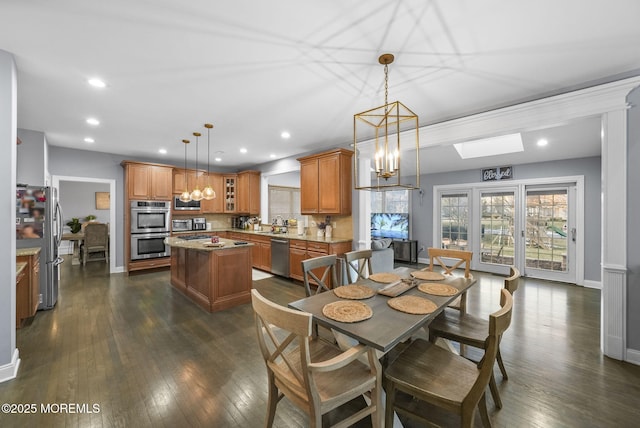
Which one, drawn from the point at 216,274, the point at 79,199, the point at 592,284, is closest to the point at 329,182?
the point at 216,274

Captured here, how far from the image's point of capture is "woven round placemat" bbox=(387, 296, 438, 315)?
1.73 metres

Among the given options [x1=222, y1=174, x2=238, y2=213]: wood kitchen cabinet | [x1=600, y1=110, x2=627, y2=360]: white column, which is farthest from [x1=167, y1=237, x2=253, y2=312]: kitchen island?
[x1=600, y1=110, x2=627, y2=360]: white column

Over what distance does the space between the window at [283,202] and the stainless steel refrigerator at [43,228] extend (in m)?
4.79

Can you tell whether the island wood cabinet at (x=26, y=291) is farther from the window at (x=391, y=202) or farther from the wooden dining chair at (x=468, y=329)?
the window at (x=391, y=202)

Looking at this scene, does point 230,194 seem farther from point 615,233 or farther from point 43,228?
point 615,233

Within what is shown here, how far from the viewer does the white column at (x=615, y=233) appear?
242 cm

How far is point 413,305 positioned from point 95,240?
802cm

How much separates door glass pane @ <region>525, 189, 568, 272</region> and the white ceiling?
207 cm

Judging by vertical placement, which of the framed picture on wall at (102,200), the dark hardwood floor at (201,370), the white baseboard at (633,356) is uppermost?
the framed picture on wall at (102,200)

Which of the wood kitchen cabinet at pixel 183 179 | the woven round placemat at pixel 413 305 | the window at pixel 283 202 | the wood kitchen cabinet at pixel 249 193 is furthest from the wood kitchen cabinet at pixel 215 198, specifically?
the woven round placemat at pixel 413 305

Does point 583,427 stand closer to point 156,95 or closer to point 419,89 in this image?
point 419,89

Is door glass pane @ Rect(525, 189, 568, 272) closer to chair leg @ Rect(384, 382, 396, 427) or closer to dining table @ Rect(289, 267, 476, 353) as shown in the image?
dining table @ Rect(289, 267, 476, 353)

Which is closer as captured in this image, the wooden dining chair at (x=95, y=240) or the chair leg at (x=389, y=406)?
the chair leg at (x=389, y=406)

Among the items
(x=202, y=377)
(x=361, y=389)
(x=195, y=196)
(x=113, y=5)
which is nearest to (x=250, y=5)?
(x=113, y=5)
